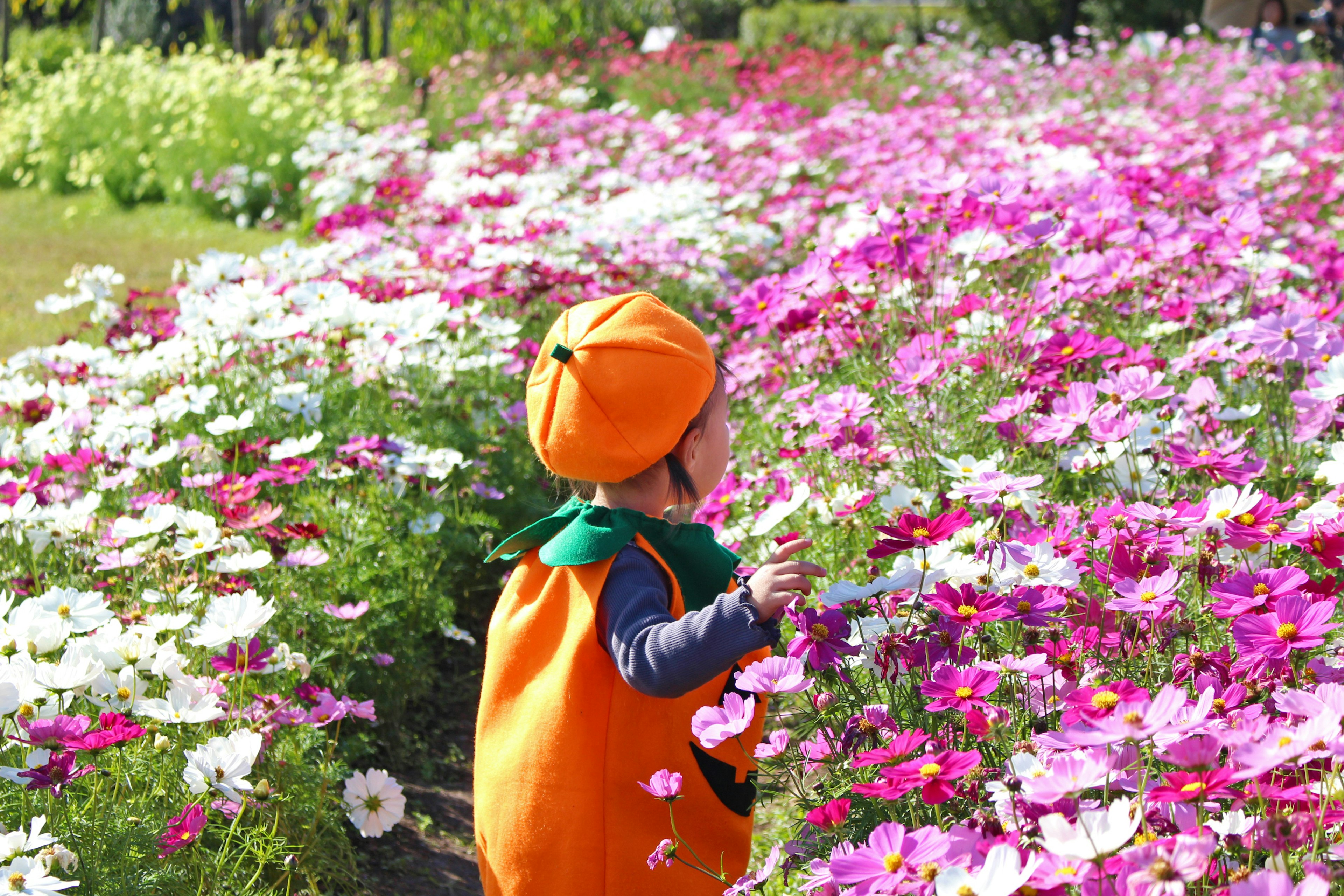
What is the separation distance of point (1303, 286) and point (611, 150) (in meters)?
4.64

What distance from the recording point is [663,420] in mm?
1591

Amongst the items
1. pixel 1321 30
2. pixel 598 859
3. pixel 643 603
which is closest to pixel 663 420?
pixel 643 603

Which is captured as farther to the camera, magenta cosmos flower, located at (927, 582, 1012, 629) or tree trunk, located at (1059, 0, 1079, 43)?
tree trunk, located at (1059, 0, 1079, 43)

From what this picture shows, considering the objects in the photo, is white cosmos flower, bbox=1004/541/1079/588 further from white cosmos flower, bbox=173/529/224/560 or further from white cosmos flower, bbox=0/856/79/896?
white cosmos flower, bbox=173/529/224/560

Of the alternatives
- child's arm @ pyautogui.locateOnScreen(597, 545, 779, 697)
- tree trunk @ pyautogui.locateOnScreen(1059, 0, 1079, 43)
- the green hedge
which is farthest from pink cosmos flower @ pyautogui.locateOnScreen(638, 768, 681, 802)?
tree trunk @ pyautogui.locateOnScreen(1059, 0, 1079, 43)

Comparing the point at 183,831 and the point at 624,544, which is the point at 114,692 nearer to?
the point at 183,831

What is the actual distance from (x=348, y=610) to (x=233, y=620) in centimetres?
45

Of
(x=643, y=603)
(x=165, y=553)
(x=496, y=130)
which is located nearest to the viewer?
(x=643, y=603)

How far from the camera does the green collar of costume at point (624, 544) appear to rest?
1.58 m

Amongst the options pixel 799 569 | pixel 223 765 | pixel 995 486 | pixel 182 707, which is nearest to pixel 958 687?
pixel 799 569

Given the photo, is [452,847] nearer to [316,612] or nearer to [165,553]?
[316,612]

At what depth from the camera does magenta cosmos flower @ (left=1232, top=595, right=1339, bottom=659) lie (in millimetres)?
1199

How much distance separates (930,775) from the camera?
3.63 ft

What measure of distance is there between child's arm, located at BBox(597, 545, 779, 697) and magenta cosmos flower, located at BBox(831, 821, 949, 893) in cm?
35
